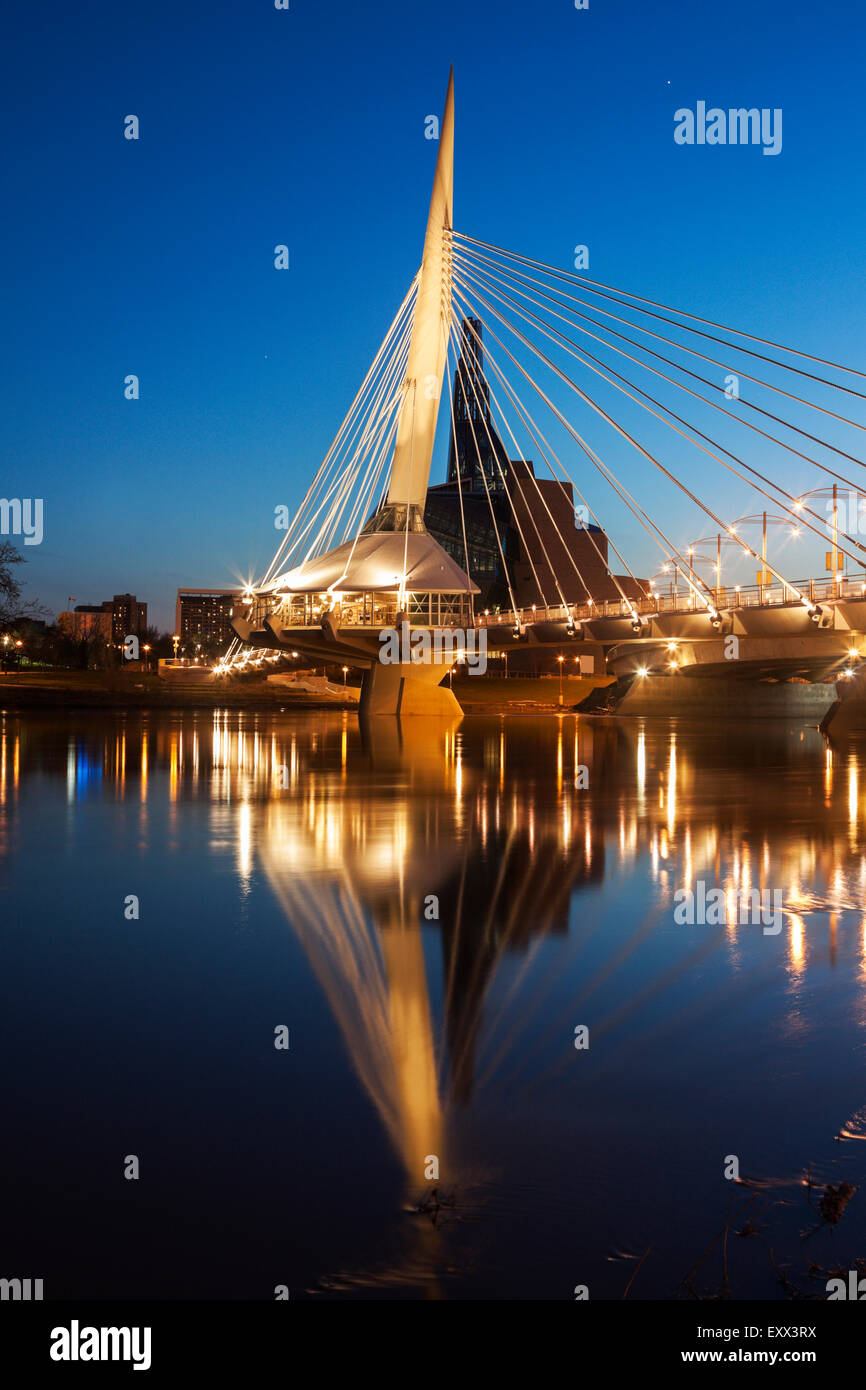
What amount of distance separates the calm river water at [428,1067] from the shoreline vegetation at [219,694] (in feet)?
189

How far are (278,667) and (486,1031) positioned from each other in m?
82.2

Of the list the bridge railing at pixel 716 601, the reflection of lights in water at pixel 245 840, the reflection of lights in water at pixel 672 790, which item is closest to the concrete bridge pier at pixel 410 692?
the bridge railing at pixel 716 601

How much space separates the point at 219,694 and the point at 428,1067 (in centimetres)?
8477

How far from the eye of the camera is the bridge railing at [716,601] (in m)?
42.2

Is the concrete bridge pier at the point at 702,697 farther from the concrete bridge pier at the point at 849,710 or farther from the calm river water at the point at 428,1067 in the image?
the calm river water at the point at 428,1067

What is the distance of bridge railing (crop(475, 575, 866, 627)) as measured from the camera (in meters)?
42.2

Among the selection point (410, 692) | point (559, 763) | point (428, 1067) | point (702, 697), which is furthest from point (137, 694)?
point (428, 1067)

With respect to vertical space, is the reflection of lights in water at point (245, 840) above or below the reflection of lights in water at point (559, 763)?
above

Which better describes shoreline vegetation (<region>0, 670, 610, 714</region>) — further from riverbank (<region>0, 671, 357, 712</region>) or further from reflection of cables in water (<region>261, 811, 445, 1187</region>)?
reflection of cables in water (<region>261, 811, 445, 1187</region>)

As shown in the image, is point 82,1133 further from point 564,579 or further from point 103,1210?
point 564,579

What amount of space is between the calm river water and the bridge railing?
2820 centimetres

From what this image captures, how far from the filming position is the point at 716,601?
154ft

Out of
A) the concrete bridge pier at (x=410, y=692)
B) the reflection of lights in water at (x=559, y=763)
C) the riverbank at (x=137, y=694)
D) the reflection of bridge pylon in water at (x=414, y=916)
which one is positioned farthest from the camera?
the riverbank at (x=137, y=694)

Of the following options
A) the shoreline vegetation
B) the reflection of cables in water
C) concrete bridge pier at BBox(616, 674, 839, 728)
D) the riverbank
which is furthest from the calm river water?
concrete bridge pier at BBox(616, 674, 839, 728)
